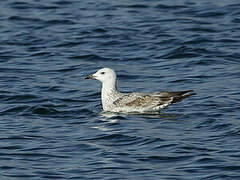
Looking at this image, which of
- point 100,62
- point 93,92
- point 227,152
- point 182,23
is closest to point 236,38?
point 182,23

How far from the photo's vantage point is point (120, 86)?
1878cm

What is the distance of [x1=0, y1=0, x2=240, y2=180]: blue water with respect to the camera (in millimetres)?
12305

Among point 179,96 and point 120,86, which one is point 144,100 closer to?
point 179,96

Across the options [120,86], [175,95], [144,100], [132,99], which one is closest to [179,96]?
[175,95]

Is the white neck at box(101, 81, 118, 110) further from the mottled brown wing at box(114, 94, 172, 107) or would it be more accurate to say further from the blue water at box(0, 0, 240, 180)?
the mottled brown wing at box(114, 94, 172, 107)

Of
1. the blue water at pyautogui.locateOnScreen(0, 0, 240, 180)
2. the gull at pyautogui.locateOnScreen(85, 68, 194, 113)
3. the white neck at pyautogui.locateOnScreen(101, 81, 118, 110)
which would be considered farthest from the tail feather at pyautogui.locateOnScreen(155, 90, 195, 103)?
the white neck at pyautogui.locateOnScreen(101, 81, 118, 110)

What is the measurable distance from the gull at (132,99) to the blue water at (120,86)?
234 mm

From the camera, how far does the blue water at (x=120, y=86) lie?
1230 cm

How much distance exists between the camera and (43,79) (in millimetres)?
18891

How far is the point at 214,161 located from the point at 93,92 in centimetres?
634

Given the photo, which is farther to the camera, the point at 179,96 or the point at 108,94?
the point at 108,94

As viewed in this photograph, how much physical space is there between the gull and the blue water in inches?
9.2

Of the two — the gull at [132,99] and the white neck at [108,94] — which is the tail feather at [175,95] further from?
the white neck at [108,94]

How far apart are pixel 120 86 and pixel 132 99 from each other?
109 inches
